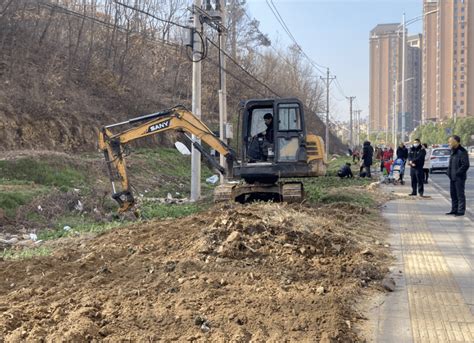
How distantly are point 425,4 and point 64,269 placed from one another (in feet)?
Result: 223

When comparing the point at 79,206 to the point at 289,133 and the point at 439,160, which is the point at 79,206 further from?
the point at 439,160

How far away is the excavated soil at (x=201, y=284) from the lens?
16.8 feet

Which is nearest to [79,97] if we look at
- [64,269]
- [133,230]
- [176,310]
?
[133,230]

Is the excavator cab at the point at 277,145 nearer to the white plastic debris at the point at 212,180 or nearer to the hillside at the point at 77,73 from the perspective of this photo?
the hillside at the point at 77,73

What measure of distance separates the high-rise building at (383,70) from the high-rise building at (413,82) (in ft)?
11.0

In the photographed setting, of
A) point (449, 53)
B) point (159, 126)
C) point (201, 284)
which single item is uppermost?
point (449, 53)

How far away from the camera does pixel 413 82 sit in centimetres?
10050

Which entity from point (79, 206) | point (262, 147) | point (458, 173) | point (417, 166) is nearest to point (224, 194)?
point (262, 147)

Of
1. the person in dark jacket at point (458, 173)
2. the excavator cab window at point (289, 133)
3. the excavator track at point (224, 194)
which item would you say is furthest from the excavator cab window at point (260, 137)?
the person in dark jacket at point (458, 173)

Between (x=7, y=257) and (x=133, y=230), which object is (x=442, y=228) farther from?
(x=7, y=257)

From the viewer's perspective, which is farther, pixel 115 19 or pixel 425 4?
pixel 425 4

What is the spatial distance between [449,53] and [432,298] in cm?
9565

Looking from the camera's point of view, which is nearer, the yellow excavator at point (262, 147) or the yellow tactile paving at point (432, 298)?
the yellow tactile paving at point (432, 298)

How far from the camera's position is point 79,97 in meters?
28.9
